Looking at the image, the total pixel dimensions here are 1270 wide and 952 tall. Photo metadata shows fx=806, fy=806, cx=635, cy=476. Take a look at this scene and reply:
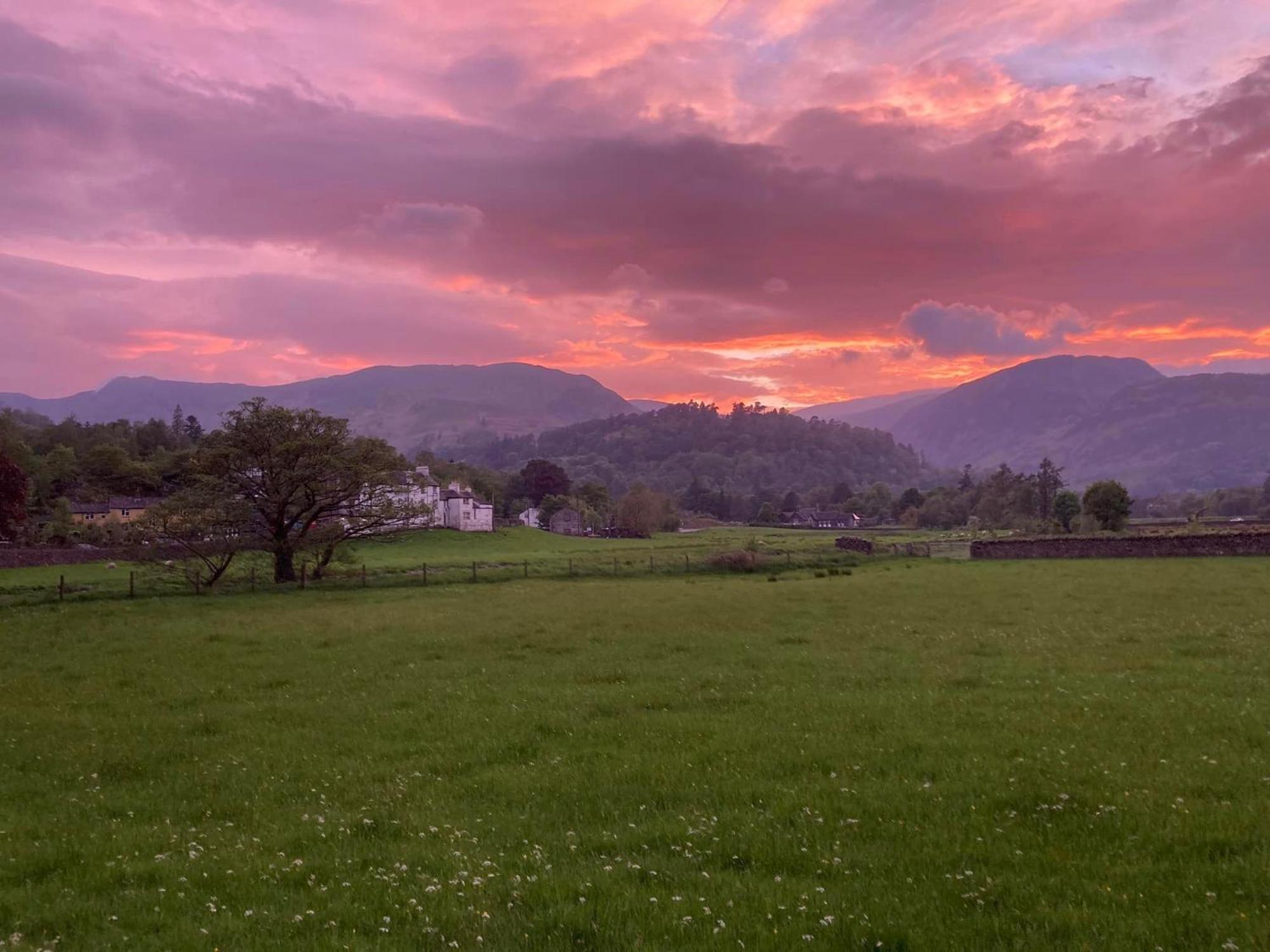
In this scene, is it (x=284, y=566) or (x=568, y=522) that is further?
(x=568, y=522)

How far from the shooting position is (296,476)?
162ft

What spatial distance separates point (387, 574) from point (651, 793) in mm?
47774

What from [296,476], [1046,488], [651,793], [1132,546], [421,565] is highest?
[1046,488]

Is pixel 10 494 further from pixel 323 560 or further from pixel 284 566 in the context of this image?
pixel 284 566

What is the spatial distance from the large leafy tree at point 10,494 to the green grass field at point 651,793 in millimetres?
53101

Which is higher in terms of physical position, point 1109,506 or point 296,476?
point 296,476

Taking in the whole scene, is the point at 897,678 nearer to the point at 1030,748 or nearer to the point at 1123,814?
the point at 1030,748

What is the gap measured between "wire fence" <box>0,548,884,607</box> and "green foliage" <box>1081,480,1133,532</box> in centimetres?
3752

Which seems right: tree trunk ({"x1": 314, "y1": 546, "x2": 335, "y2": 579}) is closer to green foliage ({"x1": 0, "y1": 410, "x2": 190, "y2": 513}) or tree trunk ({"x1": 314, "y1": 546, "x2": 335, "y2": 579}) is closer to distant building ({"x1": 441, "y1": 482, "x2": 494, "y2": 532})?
green foliage ({"x1": 0, "y1": 410, "x2": 190, "y2": 513})

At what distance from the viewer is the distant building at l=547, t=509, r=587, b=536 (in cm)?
16425

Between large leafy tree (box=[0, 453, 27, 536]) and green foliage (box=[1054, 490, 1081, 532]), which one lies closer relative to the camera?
large leafy tree (box=[0, 453, 27, 536])

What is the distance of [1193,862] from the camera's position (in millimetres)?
8359

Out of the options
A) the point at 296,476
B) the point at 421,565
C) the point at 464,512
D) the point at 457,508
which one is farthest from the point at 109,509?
the point at 296,476

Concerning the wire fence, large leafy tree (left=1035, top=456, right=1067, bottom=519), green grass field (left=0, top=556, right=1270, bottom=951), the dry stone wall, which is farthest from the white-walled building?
green grass field (left=0, top=556, right=1270, bottom=951)
